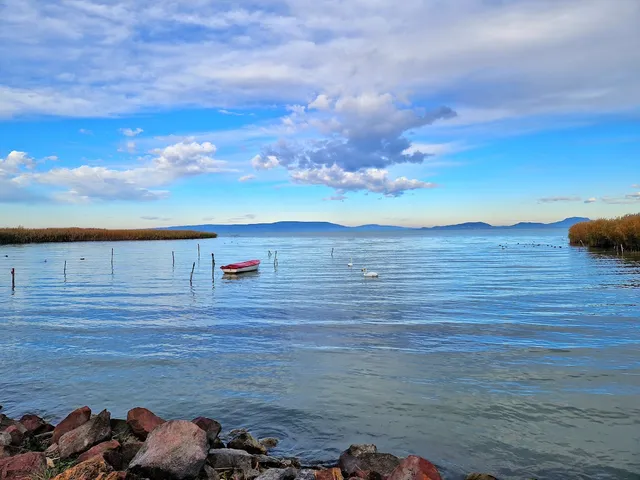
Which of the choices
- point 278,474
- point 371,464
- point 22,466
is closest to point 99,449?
point 22,466

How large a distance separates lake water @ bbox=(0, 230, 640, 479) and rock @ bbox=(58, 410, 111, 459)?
2.38 meters

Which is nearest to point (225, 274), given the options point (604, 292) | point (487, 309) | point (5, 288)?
point (5, 288)

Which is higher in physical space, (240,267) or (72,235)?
(72,235)

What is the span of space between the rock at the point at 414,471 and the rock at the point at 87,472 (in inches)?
152

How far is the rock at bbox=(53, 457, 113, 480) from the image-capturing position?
20.9 feet

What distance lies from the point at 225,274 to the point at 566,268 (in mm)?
30210

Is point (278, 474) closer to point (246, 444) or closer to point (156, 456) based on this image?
point (246, 444)

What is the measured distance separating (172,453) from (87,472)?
114 cm

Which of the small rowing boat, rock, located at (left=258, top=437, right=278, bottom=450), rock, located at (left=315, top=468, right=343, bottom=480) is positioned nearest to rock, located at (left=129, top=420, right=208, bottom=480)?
rock, located at (left=315, top=468, right=343, bottom=480)

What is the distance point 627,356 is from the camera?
14859mm

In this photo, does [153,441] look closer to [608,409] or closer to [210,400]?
[210,400]

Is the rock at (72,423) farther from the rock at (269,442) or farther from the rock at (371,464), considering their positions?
the rock at (371,464)

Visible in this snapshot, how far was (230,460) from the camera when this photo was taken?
7.75m

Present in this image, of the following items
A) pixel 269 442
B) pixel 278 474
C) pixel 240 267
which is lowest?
pixel 269 442
